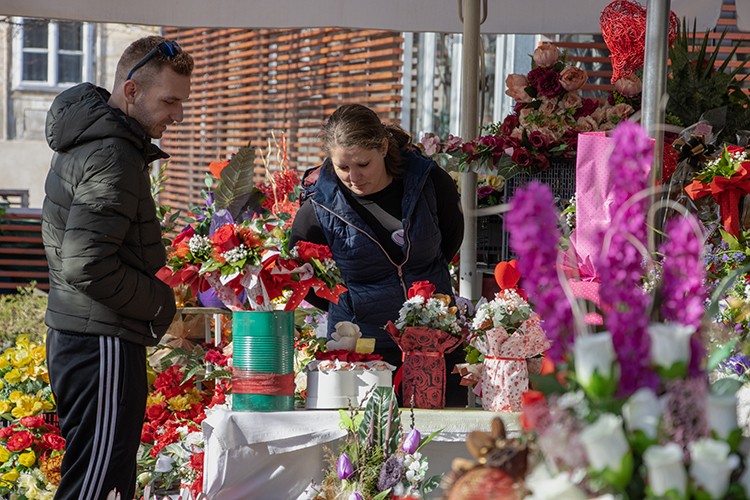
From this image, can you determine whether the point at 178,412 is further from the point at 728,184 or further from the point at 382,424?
the point at 728,184

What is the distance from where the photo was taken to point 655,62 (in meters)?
2.32

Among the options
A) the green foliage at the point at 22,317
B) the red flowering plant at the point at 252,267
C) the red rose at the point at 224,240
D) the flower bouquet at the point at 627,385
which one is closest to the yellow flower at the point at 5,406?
the red flowering plant at the point at 252,267

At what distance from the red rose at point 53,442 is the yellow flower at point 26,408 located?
5.6 inches

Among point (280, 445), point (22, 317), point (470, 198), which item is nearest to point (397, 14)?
point (470, 198)

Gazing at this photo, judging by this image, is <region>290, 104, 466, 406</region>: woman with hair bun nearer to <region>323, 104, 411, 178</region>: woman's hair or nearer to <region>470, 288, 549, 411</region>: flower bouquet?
<region>323, 104, 411, 178</region>: woman's hair

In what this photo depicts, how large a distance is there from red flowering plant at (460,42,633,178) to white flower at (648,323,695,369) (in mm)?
2469

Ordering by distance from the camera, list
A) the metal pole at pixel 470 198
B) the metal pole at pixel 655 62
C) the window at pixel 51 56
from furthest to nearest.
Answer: the window at pixel 51 56
the metal pole at pixel 470 198
the metal pole at pixel 655 62

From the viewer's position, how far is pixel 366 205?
127 inches

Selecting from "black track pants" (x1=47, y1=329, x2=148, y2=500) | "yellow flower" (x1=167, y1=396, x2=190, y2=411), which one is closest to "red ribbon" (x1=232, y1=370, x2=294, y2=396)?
"black track pants" (x1=47, y1=329, x2=148, y2=500)

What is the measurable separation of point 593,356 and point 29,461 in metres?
2.78

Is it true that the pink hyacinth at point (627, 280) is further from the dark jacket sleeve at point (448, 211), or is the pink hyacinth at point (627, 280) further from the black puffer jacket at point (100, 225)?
the dark jacket sleeve at point (448, 211)

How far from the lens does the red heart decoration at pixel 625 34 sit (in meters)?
3.49

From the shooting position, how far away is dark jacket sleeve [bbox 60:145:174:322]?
8.17 ft

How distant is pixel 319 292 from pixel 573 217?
1104mm
